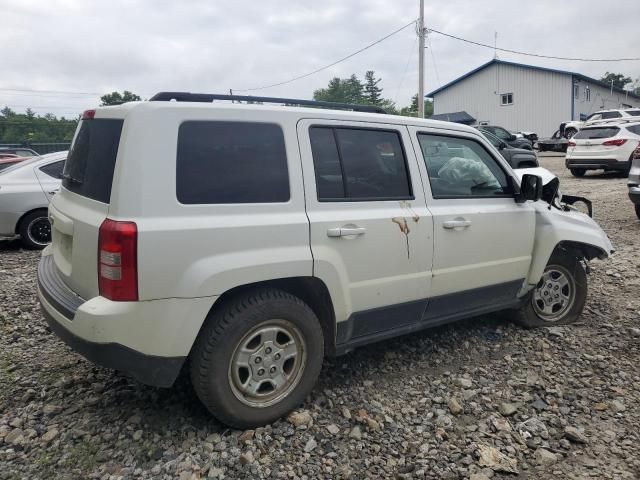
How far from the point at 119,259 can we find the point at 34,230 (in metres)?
6.11

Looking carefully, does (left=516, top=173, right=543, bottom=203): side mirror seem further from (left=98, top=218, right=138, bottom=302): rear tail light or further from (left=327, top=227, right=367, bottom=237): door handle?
(left=98, top=218, right=138, bottom=302): rear tail light

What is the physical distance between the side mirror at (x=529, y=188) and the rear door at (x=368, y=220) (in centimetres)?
100

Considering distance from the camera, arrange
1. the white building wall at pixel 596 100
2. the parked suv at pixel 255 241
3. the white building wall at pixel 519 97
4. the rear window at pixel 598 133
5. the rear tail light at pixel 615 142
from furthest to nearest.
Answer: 1. the white building wall at pixel 596 100
2. the white building wall at pixel 519 97
3. the rear window at pixel 598 133
4. the rear tail light at pixel 615 142
5. the parked suv at pixel 255 241

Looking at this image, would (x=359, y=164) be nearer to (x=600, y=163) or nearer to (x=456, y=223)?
(x=456, y=223)

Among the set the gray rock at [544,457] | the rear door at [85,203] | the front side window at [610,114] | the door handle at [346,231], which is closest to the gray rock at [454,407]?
the gray rock at [544,457]

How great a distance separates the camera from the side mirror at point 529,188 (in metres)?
3.99

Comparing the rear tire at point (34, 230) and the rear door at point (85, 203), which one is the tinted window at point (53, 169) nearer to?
the rear tire at point (34, 230)

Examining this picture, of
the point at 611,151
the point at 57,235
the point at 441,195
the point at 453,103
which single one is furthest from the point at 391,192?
the point at 453,103

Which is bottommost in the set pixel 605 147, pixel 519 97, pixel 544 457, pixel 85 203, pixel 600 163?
pixel 544 457

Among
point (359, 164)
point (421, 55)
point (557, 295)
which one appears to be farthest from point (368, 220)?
point (421, 55)

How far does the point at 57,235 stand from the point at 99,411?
43.7 inches

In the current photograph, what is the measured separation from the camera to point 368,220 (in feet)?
10.5

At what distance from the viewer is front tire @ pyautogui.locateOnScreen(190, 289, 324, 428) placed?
2.76 m

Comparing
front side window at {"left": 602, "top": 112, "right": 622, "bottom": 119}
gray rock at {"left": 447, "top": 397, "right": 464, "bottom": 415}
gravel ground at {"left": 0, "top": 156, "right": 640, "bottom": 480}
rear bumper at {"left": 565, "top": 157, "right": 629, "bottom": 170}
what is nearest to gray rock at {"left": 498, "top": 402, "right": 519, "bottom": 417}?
gravel ground at {"left": 0, "top": 156, "right": 640, "bottom": 480}
